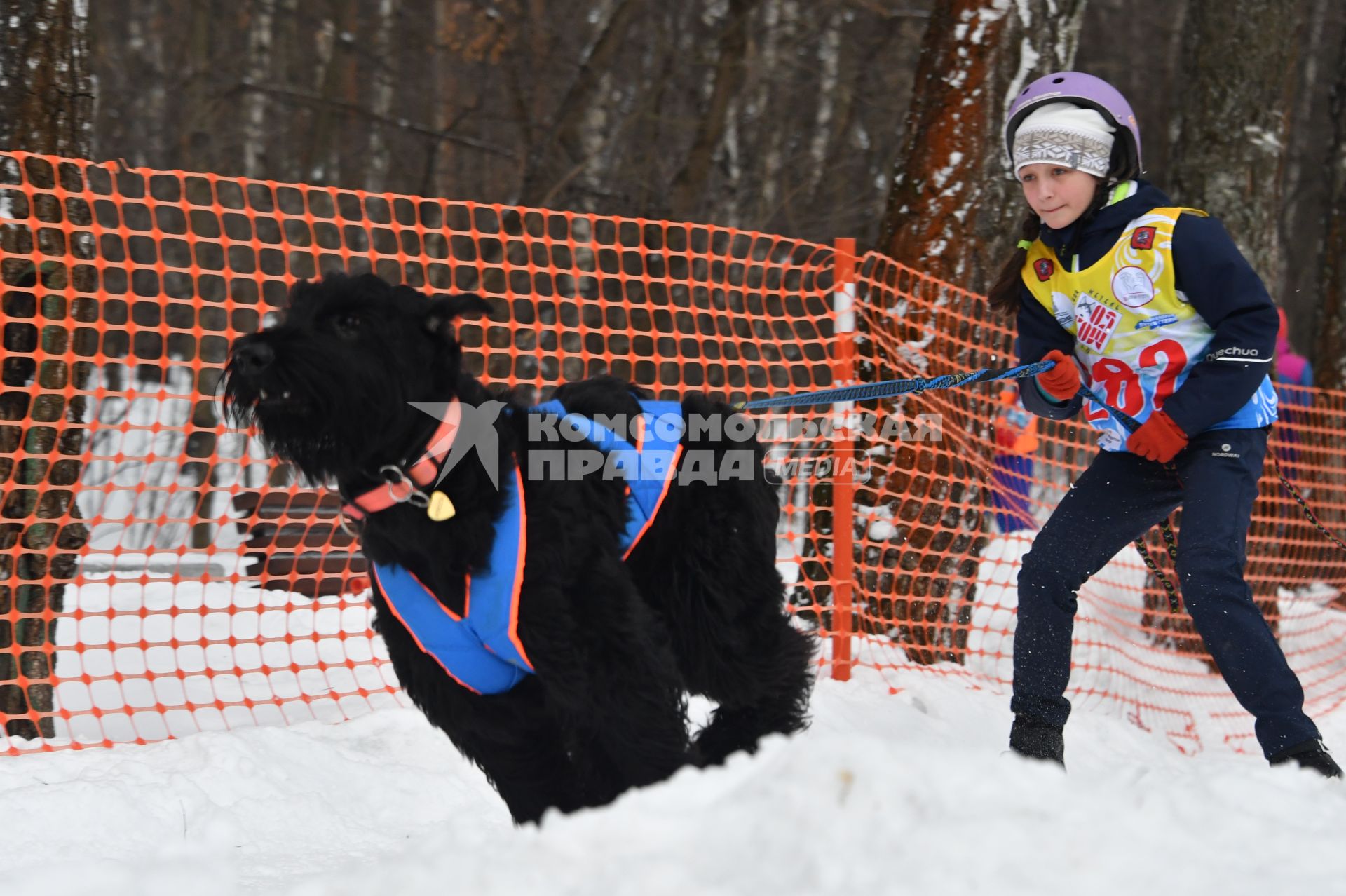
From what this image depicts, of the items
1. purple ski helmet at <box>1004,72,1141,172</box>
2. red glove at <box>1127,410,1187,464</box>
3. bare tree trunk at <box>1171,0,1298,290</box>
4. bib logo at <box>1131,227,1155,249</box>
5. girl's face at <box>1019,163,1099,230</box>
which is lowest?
red glove at <box>1127,410,1187,464</box>

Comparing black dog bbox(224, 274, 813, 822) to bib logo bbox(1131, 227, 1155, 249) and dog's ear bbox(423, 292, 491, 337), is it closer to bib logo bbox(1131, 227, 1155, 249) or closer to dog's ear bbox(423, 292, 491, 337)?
dog's ear bbox(423, 292, 491, 337)

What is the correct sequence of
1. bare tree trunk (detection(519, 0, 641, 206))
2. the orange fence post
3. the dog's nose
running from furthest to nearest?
1. bare tree trunk (detection(519, 0, 641, 206))
2. the orange fence post
3. the dog's nose

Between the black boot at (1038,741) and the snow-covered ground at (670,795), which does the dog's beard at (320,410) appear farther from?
the black boot at (1038,741)

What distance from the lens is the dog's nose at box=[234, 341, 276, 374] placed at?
2.28m

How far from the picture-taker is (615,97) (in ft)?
41.4

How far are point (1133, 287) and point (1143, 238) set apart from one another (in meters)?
0.13

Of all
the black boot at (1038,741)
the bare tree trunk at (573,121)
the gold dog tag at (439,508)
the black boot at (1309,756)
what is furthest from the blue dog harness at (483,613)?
the bare tree trunk at (573,121)

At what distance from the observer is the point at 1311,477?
291 inches

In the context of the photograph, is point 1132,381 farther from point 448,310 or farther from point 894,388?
point 448,310

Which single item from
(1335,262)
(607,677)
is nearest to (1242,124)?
(1335,262)

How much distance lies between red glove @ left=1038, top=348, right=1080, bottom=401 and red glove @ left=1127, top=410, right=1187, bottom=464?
0.27 metres

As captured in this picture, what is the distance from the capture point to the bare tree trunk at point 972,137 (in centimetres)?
514

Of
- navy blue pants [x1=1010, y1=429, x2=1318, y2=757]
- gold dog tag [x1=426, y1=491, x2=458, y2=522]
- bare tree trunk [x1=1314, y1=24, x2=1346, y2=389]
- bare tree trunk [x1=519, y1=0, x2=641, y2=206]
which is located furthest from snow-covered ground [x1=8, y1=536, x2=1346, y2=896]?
bare tree trunk [x1=519, y1=0, x2=641, y2=206]

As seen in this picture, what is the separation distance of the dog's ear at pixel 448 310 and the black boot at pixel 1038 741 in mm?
1900
